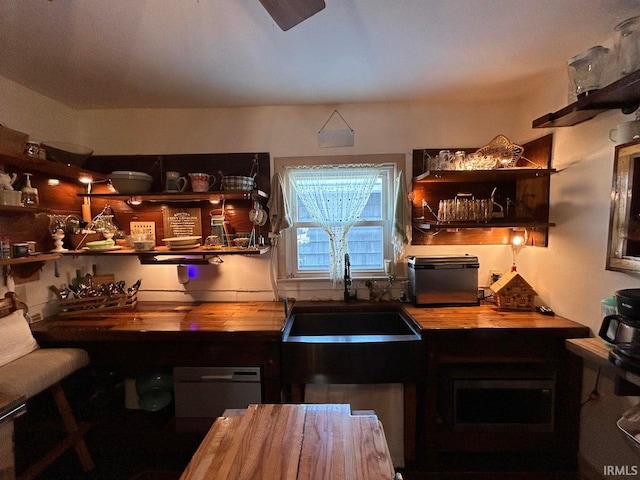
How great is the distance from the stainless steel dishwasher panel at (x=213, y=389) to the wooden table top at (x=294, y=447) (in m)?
0.70

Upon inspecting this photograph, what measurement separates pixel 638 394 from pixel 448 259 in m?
1.07

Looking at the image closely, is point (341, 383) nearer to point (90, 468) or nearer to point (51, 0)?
point (90, 468)

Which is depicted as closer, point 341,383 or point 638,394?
point 638,394

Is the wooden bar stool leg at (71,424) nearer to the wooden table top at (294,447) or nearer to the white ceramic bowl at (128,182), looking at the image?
the white ceramic bowl at (128,182)

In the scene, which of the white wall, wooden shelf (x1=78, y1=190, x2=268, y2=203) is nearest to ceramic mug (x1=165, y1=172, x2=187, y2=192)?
wooden shelf (x1=78, y1=190, x2=268, y2=203)

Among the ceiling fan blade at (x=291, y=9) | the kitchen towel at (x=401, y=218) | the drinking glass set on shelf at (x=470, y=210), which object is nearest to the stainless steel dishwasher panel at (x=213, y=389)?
the kitchen towel at (x=401, y=218)

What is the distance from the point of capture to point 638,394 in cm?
118

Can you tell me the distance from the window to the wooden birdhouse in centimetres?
79

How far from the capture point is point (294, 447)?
0.82 metres

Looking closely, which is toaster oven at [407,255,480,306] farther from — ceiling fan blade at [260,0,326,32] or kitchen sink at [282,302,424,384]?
ceiling fan blade at [260,0,326,32]

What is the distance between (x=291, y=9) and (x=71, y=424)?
7.91ft

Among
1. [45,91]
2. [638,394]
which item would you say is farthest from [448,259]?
[45,91]

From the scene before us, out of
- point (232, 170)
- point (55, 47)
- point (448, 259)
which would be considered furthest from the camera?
point (232, 170)

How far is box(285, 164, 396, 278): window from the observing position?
7.46 ft
